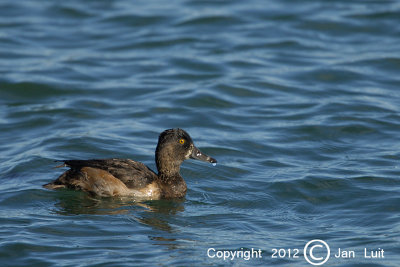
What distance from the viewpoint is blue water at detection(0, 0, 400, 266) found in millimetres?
8398

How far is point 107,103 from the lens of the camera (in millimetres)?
14375

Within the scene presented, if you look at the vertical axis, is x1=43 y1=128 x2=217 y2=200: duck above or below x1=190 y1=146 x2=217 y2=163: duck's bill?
below

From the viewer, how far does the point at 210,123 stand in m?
13.5

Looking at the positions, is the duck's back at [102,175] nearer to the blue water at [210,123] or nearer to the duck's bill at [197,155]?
the blue water at [210,123]

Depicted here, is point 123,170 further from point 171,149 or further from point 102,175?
point 171,149

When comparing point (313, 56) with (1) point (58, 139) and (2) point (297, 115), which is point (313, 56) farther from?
(1) point (58, 139)

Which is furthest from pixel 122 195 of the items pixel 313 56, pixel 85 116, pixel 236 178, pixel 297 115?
pixel 313 56

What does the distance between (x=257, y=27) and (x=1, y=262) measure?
511 inches

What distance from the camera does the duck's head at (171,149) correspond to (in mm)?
10000

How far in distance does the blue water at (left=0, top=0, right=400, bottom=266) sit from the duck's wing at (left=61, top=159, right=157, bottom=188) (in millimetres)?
291

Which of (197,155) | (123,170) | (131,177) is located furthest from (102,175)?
(197,155)

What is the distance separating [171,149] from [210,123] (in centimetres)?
350

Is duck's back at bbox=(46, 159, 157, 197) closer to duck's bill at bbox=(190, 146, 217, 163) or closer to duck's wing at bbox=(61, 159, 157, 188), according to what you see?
duck's wing at bbox=(61, 159, 157, 188)

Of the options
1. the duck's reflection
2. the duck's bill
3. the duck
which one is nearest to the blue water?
the duck's reflection
